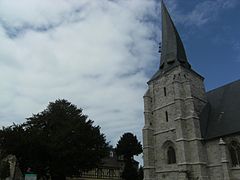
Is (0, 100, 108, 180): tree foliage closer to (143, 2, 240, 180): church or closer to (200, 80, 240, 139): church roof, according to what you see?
(143, 2, 240, 180): church

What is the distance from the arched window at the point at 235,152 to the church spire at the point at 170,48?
9.59 m

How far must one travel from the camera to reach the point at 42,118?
2669cm

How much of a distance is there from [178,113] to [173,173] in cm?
545

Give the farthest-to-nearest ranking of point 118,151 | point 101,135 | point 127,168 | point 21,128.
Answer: point 118,151 < point 127,168 < point 101,135 < point 21,128

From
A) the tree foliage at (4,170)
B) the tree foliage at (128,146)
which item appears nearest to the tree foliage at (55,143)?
the tree foliage at (4,170)

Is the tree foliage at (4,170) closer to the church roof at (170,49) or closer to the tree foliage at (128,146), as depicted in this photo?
the church roof at (170,49)

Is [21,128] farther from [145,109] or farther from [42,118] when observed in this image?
[145,109]

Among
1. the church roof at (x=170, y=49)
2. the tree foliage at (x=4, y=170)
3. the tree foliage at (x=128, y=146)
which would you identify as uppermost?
the church roof at (x=170, y=49)

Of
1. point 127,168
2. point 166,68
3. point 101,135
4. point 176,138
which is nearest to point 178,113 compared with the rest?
point 176,138

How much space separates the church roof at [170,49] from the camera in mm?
28484

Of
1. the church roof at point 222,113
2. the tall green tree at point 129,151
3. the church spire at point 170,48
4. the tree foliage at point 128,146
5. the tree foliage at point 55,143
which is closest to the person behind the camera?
the church roof at point 222,113

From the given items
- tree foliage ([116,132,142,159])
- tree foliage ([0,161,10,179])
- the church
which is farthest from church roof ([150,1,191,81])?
tree foliage ([116,132,142,159])

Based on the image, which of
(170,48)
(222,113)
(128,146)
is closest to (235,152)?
(222,113)

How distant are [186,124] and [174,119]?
1390mm
